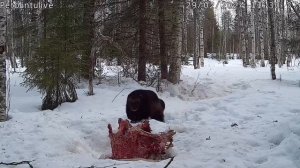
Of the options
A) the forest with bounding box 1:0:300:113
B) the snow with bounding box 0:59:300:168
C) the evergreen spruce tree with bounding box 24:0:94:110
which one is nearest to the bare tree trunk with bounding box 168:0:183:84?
the forest with bounding box 1:0:300:113

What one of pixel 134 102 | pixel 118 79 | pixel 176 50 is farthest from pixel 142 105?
pixel 118 79

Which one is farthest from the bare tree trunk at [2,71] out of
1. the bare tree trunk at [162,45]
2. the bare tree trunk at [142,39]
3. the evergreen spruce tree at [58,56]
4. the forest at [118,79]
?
the bare tree trunk at [162,45]

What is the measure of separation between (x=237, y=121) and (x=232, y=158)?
297cm

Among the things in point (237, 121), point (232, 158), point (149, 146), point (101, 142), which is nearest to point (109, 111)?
point (101, 142)

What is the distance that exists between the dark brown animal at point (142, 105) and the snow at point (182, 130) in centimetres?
33

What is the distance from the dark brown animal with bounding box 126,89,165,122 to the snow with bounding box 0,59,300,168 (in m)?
0.33

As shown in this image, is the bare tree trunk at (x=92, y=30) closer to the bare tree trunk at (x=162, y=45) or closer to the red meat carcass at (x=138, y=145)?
the bare tree trunk at (x=162, y=45)

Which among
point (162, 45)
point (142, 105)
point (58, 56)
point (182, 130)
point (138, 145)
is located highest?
point (162, 45)

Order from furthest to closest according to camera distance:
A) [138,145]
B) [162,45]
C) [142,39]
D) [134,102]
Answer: [162,45] < [142,39] < [134,102] < [138,145]

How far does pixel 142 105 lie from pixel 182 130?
1.04 m

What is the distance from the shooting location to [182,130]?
27.1 ft

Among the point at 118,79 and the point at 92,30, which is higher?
the point at 92,30

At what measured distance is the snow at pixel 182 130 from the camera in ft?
18.8

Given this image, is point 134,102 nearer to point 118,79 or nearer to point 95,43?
point 95,43
